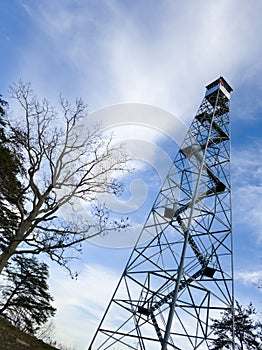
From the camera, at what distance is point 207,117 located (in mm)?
15477

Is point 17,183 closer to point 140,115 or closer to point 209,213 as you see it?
point 140,115

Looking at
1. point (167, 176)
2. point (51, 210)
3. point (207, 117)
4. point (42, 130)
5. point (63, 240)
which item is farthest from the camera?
point (207, 117)

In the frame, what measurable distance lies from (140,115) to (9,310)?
13.5 m

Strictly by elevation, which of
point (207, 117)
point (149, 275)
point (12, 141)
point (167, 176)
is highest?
point (207, 117)

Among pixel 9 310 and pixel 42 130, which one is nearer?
pixel 42 130

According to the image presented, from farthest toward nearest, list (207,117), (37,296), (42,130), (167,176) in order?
(37,296) < (207,117) < (167,176) < (42,130)

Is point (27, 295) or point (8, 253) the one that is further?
point (27, 295)

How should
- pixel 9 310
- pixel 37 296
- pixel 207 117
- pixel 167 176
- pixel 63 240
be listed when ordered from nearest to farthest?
pixel 63 240 → pixel 167 176 → pixel 207 117 → pixel 9 310 → pixel 37 296

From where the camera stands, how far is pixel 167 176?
1309 centimetres

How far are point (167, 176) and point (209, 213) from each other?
2593mm

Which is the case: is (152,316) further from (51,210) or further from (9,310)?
(9,310)

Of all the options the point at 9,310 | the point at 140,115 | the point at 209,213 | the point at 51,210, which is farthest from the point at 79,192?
the point at 9,310

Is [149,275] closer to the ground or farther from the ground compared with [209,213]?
closer to the ground

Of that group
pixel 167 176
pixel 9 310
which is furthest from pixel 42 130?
pixel 9 310
